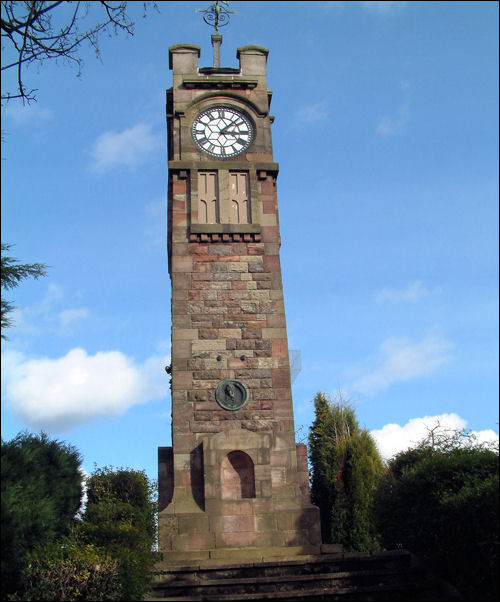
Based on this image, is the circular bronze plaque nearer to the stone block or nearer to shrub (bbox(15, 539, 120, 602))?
the stone block

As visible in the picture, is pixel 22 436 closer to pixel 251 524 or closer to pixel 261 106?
pixel 251 524

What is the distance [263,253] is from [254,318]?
162 centimetres

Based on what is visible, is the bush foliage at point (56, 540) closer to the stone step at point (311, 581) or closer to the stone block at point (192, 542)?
the stone step at point (311, 581)

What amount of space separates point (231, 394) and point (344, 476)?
5755mm

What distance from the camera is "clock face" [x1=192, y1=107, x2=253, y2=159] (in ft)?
52.2

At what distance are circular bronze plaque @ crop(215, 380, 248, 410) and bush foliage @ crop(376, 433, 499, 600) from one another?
3437mm

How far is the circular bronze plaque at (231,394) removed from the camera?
1364 centimetres

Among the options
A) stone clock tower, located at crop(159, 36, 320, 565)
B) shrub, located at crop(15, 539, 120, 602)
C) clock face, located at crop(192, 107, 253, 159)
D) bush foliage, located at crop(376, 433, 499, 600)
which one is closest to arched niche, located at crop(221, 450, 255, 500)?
stone clock tower, located at crop(159, 36, 320, 565)

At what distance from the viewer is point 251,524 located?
1264 centimetres

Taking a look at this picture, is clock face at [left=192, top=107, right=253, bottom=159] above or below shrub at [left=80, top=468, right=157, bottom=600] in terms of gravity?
above

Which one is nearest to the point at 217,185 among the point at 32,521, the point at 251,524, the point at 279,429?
the point at 279,429

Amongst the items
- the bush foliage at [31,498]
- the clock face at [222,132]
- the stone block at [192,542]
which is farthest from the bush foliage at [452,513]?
the clock face at [222,132]

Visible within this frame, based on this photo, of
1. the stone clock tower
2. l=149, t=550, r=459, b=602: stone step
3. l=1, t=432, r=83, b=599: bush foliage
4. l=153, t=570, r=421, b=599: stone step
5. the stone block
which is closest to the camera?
l=1, t=432, r=83, b=599: bush foliage

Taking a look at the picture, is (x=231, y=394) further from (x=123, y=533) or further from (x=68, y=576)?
(x=68, y=576)
